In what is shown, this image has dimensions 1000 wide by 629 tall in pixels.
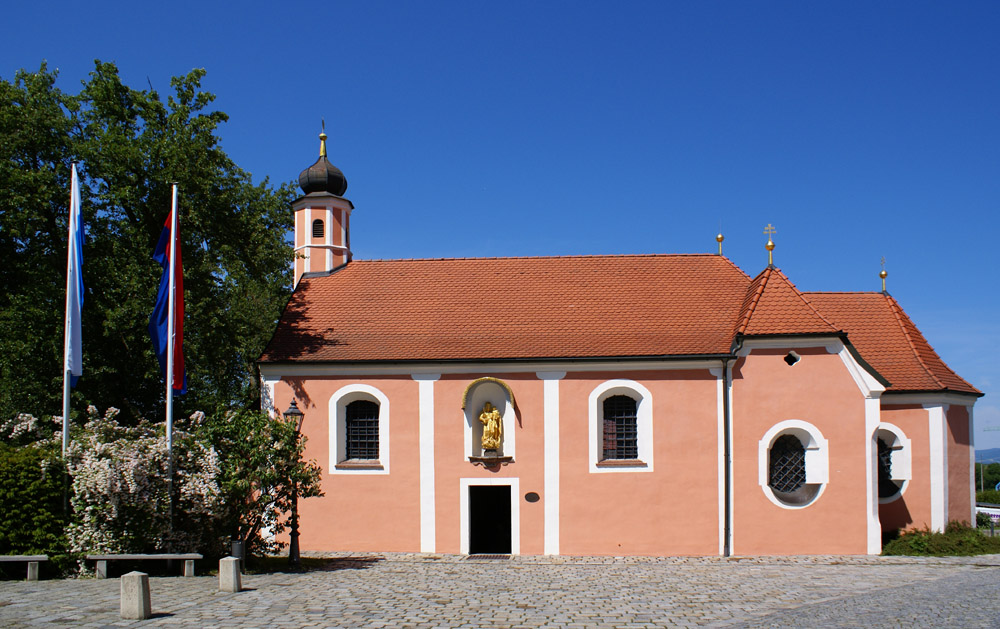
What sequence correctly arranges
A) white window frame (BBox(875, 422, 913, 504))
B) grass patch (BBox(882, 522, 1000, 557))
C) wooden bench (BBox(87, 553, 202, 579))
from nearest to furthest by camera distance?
wooden bench (BBox(87, 553, 202, 579)), grass patch (BBox(882, 522, 1000, 557)), white window frame (BBox(875, 422, 913, 504))

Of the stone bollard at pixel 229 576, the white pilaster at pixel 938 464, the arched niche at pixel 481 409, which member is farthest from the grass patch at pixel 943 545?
the stone bollard at pixel 229 576

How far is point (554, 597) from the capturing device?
13.6 metres

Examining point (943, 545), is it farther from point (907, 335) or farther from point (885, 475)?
point (907, 335)

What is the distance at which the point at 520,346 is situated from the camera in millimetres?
21828

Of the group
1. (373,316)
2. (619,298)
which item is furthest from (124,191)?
(619,298)

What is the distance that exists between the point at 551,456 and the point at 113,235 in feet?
43.4

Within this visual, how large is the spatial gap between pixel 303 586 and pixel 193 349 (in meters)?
9.75

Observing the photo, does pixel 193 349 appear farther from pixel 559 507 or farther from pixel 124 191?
pixel 559 507

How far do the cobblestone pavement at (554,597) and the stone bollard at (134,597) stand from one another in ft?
0.64

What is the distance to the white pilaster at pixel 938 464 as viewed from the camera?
2169cm

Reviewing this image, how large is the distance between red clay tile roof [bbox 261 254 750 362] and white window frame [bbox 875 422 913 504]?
5145mm

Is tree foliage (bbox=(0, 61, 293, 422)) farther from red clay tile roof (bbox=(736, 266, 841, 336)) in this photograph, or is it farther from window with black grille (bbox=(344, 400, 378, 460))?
red clay tile roof (bbox=(736, 266, 841, 336))

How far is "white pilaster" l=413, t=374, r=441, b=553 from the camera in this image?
826 inches

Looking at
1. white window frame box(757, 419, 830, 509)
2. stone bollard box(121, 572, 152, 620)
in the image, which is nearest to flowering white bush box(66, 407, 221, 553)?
stone bollard box(121, 572, 152, 620)
